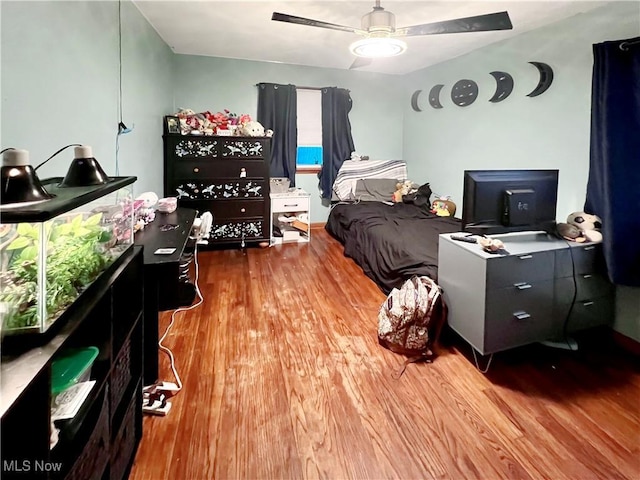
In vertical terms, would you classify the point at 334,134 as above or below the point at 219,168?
above

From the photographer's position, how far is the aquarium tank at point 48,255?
2.61 feet

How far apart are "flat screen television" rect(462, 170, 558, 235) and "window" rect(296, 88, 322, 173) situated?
129 inches

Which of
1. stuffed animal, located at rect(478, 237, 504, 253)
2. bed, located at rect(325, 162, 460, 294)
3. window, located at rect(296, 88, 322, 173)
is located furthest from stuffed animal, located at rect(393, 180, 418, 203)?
stuffed animal, located at rect(478, 237, 504, 253)

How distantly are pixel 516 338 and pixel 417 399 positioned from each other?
2.29 feet

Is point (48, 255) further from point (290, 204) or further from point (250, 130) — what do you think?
point (290, 204)

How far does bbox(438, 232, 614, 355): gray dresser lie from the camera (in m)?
2.01

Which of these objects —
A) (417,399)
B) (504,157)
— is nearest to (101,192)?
(417,399)

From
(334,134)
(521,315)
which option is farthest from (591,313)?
(334,134)

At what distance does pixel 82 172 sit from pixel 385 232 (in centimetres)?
271

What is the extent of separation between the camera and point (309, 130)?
5145mm

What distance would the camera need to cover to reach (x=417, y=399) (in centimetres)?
189

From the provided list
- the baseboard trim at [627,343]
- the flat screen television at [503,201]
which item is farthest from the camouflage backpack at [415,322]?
the baseboard trim at [627,343]

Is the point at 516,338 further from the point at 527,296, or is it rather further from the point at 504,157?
the point at 504,157

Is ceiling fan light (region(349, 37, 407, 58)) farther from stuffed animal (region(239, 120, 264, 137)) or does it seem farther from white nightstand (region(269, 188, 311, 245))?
white nightstand (region(269, 188, 311, 245))
